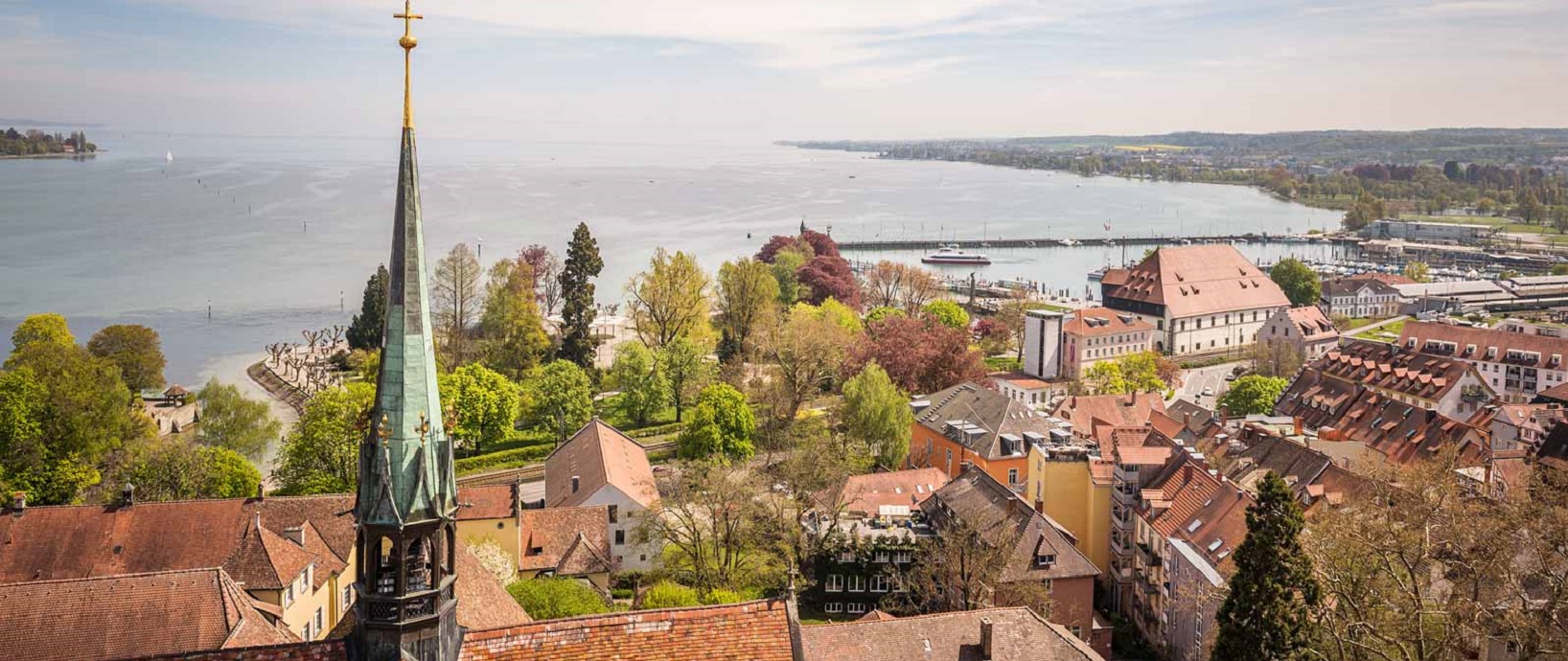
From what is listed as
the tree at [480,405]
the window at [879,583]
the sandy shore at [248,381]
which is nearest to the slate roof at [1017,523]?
the window at [879,583]

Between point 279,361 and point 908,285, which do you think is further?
point 908,285

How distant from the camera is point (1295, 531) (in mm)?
24062

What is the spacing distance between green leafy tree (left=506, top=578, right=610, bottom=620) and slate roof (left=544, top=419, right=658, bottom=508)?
9.14 metres

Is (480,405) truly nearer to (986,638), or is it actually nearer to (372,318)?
(372,318)

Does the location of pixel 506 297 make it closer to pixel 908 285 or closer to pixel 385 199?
pixel 908 285

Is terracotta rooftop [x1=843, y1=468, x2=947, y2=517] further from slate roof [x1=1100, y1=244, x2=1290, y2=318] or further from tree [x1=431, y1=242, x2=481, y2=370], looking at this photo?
slate roof [x1=1100, y1=244, x2=1290, y2=318]

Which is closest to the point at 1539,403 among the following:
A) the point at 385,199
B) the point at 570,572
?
the point at 570,572

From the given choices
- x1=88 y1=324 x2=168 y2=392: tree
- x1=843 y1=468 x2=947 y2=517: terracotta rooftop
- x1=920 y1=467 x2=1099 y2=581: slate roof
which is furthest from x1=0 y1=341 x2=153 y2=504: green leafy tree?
x1=920 y1=467 x2=1099 y2=581: slate roof

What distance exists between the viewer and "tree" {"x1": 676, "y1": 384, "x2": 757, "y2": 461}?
46656 mm

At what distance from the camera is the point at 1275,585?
2402cm

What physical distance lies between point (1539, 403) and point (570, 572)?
45.5m

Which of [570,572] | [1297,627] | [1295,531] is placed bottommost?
[570,572]

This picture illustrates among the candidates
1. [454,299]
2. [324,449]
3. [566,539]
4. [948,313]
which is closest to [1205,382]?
[948,313]

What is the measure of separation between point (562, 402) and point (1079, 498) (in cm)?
2238
